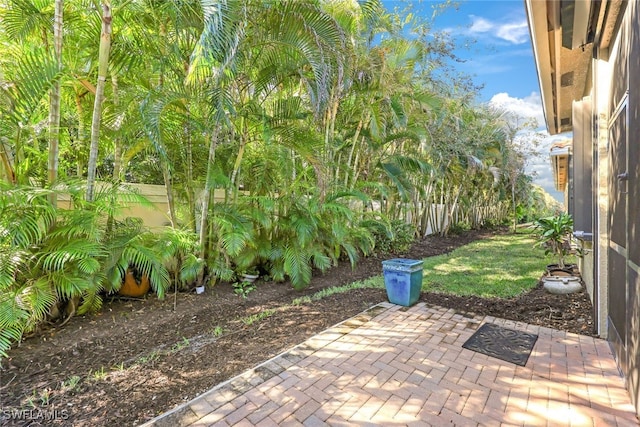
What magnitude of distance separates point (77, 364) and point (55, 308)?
46.3 inches

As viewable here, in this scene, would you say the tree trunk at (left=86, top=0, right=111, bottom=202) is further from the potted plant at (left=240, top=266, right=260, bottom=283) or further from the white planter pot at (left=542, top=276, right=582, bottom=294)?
the white planter pot at (left=542, top=276, right=582, bottom=294)

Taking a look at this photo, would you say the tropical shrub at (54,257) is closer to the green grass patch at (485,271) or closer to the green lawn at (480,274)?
the green lawn at (480,274)

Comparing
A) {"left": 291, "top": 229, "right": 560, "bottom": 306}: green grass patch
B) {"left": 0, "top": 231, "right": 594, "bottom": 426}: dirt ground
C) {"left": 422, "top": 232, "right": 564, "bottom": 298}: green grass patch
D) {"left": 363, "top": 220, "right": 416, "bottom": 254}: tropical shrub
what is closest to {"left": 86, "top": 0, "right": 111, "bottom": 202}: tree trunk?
{"left": 0, "top": 231, "right": 594, "bottom": 426}: dirt ground

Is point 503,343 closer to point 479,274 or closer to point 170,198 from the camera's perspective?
point 479,274

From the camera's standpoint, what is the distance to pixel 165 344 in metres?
3.35

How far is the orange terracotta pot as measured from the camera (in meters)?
4.51

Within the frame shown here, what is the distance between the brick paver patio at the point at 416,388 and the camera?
2150 millimetres

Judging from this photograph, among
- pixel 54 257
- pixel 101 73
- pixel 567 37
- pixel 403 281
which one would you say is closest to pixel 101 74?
pixel 101 73

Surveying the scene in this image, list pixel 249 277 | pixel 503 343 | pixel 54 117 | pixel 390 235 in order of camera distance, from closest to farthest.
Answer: pixel 503 343
pixel 54 117
pixel 249 277
pixel 390 235

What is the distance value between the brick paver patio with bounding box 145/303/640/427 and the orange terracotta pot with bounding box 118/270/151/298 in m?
2.77

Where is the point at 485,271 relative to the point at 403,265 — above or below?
below

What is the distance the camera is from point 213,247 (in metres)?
5.05

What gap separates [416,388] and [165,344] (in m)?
2.54

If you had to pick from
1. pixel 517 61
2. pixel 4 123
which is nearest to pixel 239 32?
pixel 4 123
